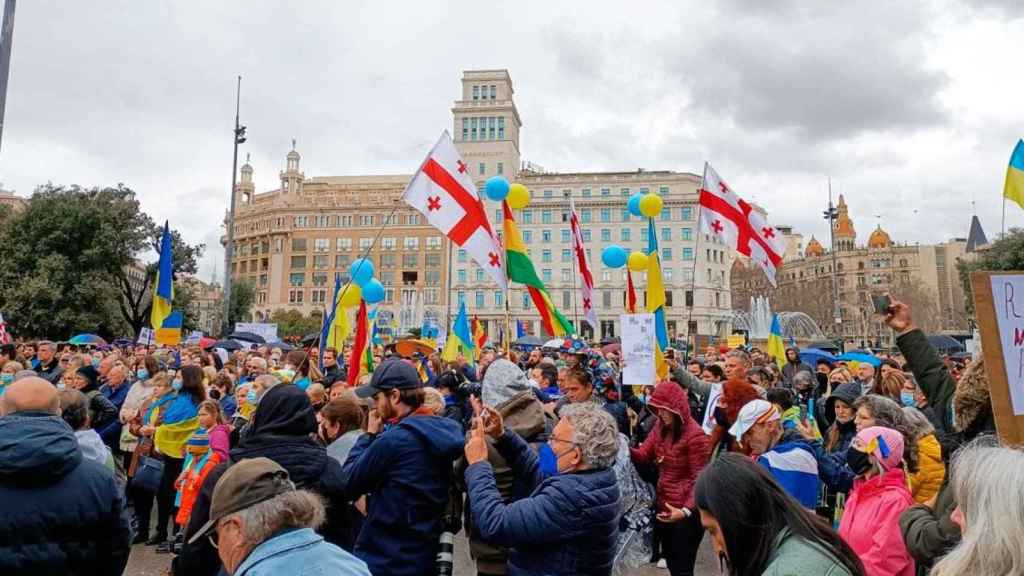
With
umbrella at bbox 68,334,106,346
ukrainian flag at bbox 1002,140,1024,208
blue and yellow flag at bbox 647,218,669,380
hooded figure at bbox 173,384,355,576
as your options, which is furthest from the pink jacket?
umbrella at bbox 68,334,106,346

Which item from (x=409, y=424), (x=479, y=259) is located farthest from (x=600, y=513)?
(x=479, y=259)

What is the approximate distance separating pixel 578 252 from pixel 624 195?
69.0m

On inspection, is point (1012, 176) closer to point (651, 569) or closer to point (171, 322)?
point (651, 569)

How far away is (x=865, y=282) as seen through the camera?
→ 342ft

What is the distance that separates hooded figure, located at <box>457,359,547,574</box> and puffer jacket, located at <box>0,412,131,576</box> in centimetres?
174

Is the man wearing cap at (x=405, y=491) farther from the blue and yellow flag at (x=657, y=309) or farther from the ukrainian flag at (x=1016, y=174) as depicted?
the ukrainian flag at (x=1016, y=174)

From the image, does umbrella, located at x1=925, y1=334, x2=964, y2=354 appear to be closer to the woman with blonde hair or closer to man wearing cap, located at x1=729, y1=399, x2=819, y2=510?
man wearing cap, located at x1=729, y1=399, x2=819, y2=510

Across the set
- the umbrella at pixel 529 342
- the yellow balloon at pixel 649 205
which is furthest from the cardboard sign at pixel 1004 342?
the umbrella at pixel 529 342

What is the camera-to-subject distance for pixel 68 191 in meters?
34.5

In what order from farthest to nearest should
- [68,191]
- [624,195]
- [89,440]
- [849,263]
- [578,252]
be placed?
[849,263], [624,195], [68,191], [578,252], [89,440]

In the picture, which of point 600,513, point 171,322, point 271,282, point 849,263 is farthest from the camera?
point 849,263

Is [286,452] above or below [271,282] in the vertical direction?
below

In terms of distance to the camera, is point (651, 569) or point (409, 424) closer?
point (409, 424)

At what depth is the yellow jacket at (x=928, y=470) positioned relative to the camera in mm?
3385
